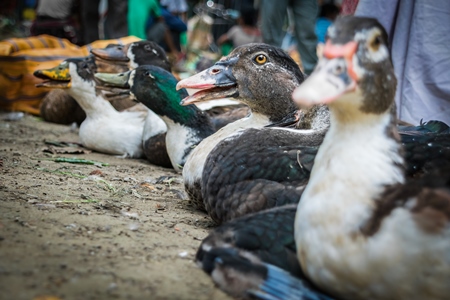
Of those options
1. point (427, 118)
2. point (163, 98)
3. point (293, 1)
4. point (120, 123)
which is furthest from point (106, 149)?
point (293, 1)

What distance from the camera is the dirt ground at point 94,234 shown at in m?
2.06

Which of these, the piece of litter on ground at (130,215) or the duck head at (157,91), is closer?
the piece of litter on ground at (130,215)

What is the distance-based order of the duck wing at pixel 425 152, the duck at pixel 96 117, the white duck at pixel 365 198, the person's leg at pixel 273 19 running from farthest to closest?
the person's leg at pixel 273 19
the duck at pixel 96 117
the duck wing at pixel 425 152
the white duck at pixel 365 198

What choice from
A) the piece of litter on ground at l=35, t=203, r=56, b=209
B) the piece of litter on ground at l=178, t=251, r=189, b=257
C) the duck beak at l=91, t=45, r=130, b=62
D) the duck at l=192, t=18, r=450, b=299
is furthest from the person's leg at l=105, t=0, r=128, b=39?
the duck at l=192, t=18, r=450, b=299

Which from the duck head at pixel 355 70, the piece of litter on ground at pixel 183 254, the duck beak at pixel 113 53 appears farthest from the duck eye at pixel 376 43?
the duck beak at pixel 113 53

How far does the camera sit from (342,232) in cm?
190

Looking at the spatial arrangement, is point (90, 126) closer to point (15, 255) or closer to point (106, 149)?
point (106, 149)

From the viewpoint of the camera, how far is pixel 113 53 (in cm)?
635

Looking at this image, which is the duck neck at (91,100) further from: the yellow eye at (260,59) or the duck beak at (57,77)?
the yellow eye at (260,59)

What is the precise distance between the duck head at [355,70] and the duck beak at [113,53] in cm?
451

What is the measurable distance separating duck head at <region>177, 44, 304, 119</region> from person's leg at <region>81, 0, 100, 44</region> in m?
5.78

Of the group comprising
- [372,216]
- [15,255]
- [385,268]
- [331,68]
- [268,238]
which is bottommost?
[15,255]

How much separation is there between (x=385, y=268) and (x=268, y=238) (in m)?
0.54

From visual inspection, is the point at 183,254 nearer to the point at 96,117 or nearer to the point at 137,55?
the point at 96,117
